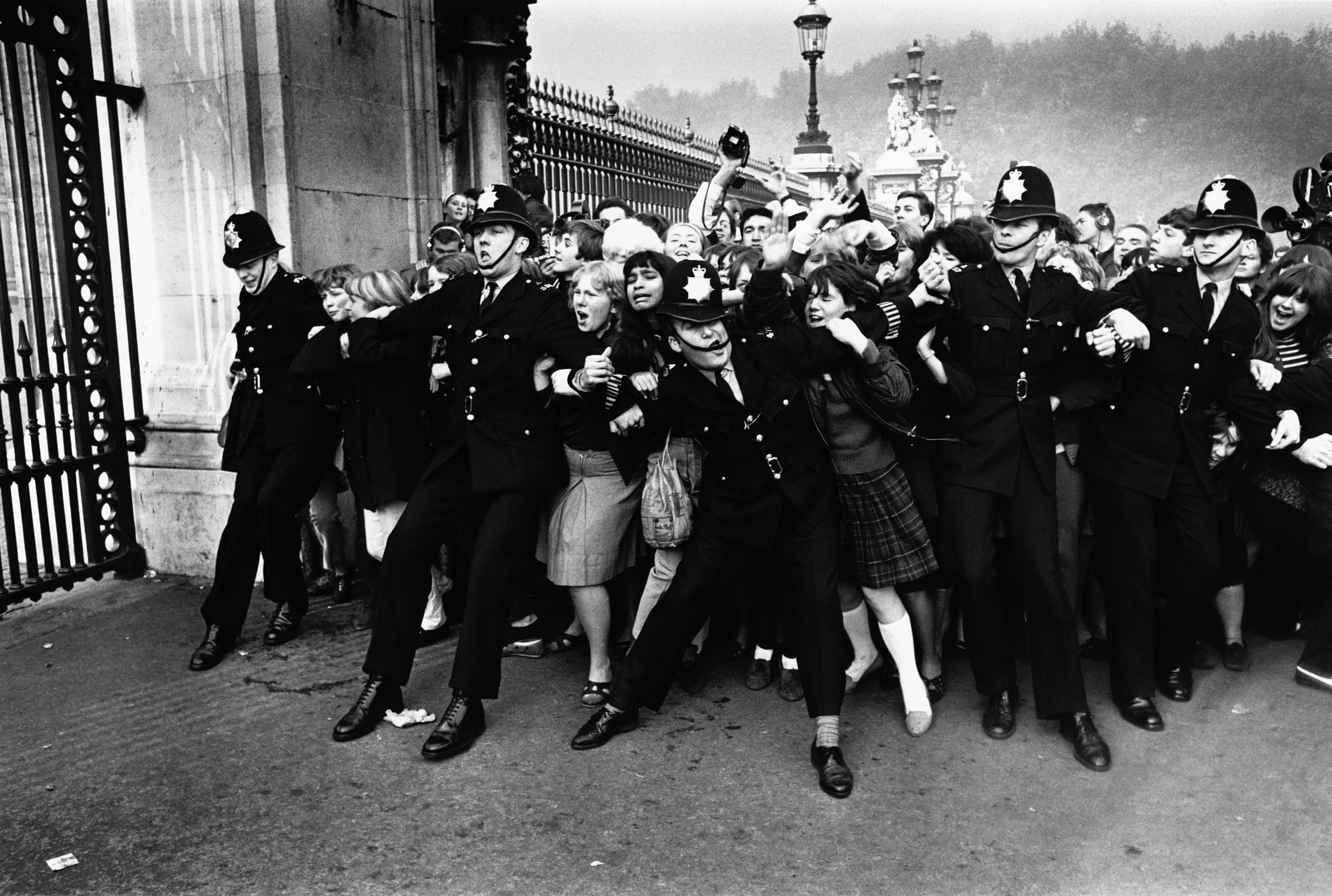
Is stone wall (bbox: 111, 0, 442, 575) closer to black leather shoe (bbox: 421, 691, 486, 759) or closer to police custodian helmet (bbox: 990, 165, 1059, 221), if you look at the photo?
black leather shoe (bbox: 421, 691, 486, 759)

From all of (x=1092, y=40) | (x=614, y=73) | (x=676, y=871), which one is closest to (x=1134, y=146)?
(x=1092, y=40)

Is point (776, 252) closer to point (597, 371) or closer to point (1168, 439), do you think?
point (597, 371)

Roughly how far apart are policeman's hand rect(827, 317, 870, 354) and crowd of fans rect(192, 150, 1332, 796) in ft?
0.04

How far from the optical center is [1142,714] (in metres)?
4.80

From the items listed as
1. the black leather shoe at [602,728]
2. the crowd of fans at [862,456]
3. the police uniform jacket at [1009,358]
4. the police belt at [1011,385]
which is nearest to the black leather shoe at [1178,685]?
the crowd of fans at [862,456]

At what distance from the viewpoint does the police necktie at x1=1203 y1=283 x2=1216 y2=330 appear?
4.91 meters

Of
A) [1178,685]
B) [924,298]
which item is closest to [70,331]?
[924,298]

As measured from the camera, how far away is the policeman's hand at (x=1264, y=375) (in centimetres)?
503

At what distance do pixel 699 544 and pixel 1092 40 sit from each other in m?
36.3

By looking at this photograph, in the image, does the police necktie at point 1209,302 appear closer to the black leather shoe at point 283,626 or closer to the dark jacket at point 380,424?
the dark jacket at point 380,424

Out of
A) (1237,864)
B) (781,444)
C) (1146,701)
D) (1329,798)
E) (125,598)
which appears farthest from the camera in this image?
(125,598)

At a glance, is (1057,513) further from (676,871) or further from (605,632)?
(676,871)

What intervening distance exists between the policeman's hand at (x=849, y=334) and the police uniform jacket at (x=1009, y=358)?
0.48 meters

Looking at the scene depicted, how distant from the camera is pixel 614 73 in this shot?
23.8m
